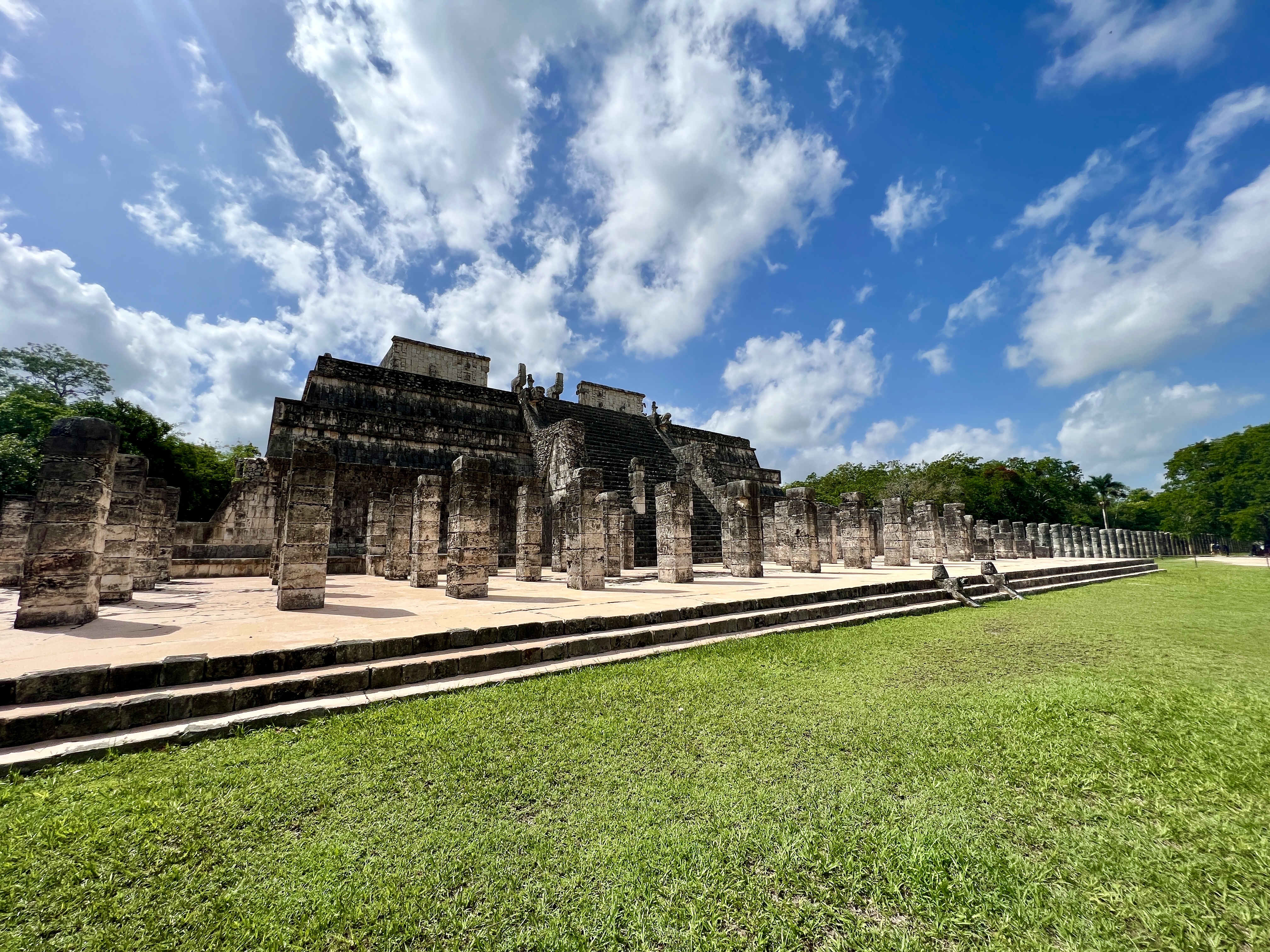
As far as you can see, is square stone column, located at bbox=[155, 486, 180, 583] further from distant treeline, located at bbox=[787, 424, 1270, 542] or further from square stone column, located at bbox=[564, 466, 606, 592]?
distant treeline, located at bbox=[787, 424, 1270, 542]

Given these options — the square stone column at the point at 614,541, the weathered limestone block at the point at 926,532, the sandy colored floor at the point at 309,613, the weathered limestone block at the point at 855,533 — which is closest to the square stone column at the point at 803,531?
the weathered limestone block at the point at 855,533

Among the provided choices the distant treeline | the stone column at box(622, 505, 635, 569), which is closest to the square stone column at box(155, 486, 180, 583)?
the stone column at box(622, 505, 635, 569)

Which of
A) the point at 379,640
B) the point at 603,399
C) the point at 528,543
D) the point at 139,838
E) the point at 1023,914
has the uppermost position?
the point at 603,399

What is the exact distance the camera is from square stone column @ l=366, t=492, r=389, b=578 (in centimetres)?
1212

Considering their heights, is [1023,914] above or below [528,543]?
below

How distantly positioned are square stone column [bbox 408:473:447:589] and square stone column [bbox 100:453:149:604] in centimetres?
407

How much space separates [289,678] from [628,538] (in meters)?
10.3

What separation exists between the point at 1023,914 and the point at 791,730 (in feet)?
4.89

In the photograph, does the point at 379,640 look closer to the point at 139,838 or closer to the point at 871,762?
the point at 139,838

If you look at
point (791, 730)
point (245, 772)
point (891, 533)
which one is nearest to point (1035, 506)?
point (891, 533)

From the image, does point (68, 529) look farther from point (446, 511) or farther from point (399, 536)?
point (446, 511)

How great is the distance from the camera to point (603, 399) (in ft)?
99.3

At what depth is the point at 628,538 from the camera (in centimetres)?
1361

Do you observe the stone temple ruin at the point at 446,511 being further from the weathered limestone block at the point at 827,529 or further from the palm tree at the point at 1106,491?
the palm tree at the point at 1106,491
